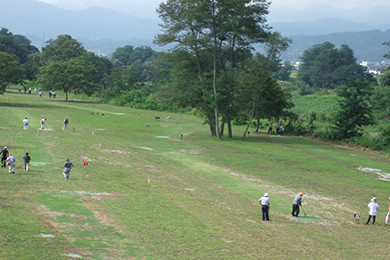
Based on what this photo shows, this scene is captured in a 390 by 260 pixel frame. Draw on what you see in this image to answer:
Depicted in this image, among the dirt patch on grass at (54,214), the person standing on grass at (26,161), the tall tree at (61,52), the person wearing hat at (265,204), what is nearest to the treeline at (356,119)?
the person wearing hat at (265,204)

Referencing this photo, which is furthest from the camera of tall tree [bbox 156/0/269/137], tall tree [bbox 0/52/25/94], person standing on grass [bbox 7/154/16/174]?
tall tree [bbox 0/52/25/94]

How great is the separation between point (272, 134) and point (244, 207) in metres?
48.5

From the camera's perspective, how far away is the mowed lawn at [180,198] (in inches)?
854

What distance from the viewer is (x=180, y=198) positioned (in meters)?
31.9

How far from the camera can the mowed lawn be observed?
21688 mm

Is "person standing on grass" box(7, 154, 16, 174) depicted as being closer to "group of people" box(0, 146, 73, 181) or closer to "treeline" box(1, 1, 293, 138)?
"group of people" box(0, 146, 73, 181)

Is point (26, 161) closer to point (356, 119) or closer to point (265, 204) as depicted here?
point (265, 204)

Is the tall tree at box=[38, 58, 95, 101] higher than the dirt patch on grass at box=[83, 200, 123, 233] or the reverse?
higher

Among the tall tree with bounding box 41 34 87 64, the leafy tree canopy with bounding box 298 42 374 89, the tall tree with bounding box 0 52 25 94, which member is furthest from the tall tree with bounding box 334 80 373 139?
the leafy tree canopy with bounding box 298 42 374 89

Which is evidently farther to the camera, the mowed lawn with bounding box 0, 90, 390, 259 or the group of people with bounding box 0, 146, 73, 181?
the group of people with bounding box 0, 146, 73, 181

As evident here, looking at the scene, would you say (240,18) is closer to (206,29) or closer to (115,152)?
(206,29)

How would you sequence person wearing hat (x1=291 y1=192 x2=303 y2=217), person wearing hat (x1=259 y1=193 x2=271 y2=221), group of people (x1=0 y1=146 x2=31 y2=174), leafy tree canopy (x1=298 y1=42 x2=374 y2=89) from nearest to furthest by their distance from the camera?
person wearing hat (x1=259 y1=193 x2=271 y2=221), person wearing hat (x1=291 y1=192 x2=303 y2=217), group of people (x1=0 y1=146 x2=31 y2=174), leafy tree canopy (x1=298 y1=42 x2=374 y2=89)

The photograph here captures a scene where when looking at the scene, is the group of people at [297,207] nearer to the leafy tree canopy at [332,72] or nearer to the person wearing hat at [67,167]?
the person wearing hat at [67,167]

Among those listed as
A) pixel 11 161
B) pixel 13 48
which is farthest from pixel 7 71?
pixel 13 48
